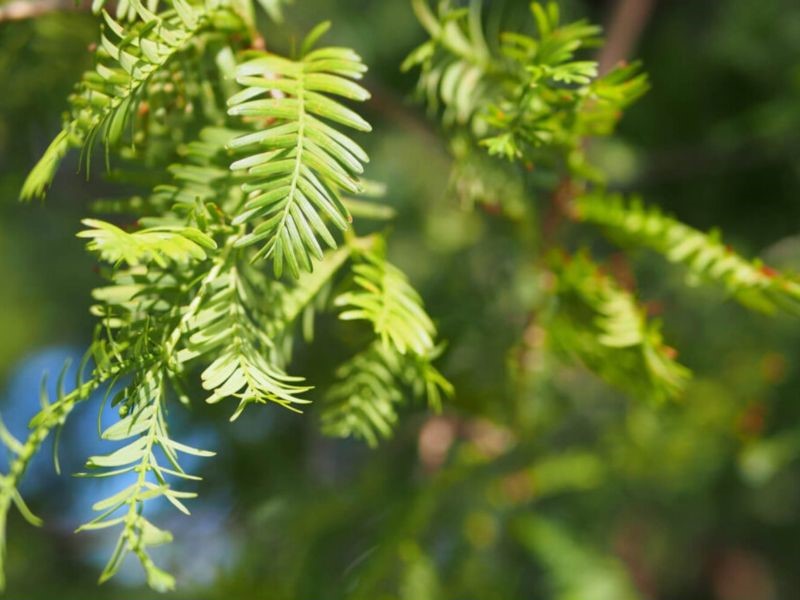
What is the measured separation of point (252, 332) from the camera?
1.20 ft

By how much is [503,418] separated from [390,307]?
383 mm

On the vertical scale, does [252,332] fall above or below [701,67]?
above

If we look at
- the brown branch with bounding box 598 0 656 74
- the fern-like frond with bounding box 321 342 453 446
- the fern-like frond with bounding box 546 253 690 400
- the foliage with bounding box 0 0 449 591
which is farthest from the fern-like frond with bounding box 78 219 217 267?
the brown branch with bounding box 598 0 656 74

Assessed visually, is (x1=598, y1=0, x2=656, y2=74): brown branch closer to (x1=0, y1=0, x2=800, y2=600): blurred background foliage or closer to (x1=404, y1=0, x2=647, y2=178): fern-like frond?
(x1=0, y1=0, x2=800, y2=600): blurred background foliage

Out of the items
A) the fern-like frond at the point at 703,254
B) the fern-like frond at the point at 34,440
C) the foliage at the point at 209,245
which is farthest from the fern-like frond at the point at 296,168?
the fern-like frond at the point at 703,254

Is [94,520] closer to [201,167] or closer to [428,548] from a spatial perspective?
[201,167]

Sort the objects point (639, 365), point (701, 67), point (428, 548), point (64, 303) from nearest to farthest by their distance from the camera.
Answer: point (639, 365), point (428, 548), point (701, 67), point (64, 303)

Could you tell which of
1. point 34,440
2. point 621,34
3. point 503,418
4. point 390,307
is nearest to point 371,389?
point 390,307

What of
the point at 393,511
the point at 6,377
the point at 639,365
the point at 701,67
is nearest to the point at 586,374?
the point at 701,67

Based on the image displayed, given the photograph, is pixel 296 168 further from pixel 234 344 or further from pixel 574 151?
pixel 574 151

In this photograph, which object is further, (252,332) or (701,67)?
(701,67)

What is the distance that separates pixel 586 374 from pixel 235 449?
55 centimetres

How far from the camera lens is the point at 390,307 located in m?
0.40

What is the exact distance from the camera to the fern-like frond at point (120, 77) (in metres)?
0.33
